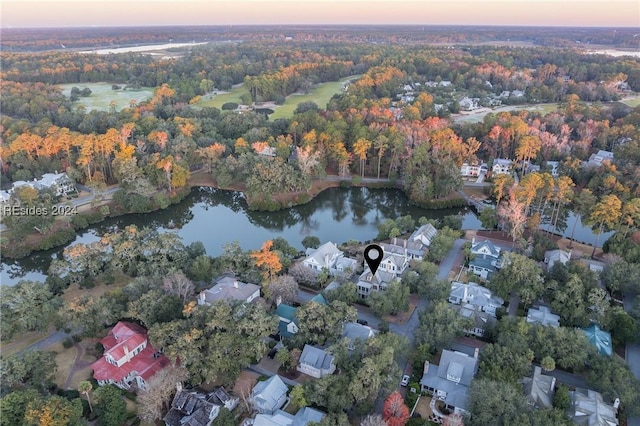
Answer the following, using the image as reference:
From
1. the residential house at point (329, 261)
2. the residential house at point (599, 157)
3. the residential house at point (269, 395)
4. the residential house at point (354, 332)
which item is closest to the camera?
the residential house at point (269, 395)

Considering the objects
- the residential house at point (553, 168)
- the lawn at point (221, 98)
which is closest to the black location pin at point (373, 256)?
the residential house at point (553, 168)

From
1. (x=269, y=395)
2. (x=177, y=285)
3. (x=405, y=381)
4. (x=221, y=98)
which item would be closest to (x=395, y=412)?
(x=405, y=381)

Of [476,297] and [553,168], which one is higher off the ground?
[553,168]

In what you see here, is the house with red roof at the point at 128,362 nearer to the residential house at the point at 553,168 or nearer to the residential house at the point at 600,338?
the residential house at the point at 600,338

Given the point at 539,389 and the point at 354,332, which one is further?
the point at 354,332

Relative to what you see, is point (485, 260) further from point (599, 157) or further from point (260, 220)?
point (599, 157)

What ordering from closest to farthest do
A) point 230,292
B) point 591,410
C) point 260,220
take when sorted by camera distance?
point 591,410, point 230,292, point 260,220

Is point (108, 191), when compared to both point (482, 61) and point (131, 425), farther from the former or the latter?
point (482, 61)

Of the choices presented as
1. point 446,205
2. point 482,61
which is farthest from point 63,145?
point 482,61
